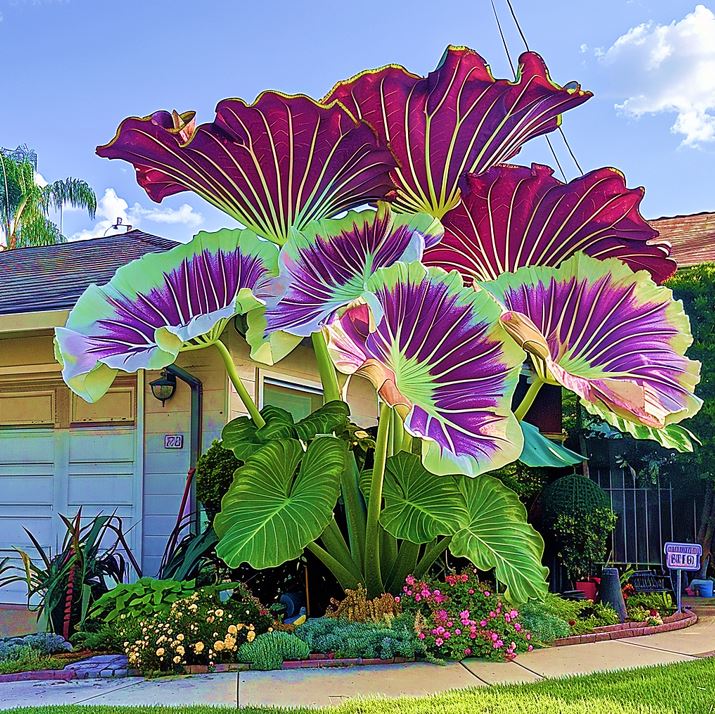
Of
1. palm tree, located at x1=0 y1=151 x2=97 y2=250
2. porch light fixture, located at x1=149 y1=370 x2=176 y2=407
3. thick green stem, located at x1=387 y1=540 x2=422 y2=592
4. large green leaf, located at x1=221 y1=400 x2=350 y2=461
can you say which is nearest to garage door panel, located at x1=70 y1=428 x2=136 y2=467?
porch light fixture, located at x1=149 y1=370 x2=176 y2=407

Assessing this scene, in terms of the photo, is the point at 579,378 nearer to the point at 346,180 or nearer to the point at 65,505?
the point at 346,180

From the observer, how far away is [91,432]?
7484mm

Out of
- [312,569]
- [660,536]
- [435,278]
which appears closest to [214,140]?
[435,278]

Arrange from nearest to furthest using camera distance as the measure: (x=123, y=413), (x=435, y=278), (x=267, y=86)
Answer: (x=435, y=278) < (x=267, y=86) < (x=123, y=413)

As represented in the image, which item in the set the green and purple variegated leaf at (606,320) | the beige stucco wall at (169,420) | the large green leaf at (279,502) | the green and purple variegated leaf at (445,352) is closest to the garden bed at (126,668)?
the large green leaf at (279,502)

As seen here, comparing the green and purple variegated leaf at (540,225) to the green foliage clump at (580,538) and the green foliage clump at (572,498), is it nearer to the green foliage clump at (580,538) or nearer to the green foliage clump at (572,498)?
the green foliage clump at (572,498)

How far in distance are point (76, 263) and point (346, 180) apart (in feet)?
14.5

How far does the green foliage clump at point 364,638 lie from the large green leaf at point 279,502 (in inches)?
25.2

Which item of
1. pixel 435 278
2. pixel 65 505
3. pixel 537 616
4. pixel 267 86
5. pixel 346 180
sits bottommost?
pixel 537 616

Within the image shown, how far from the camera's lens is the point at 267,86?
5.43 meters

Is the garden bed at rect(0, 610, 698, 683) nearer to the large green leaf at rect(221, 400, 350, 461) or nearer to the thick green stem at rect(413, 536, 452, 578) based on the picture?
the thick green stem at rect(413, 536, 452, 578)

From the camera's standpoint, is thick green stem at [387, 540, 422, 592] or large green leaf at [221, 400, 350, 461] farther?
thick green stem at [387, 540, 422, 592]

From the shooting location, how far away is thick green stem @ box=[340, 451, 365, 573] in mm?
5727

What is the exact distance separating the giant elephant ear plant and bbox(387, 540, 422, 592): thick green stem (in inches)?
0.5
